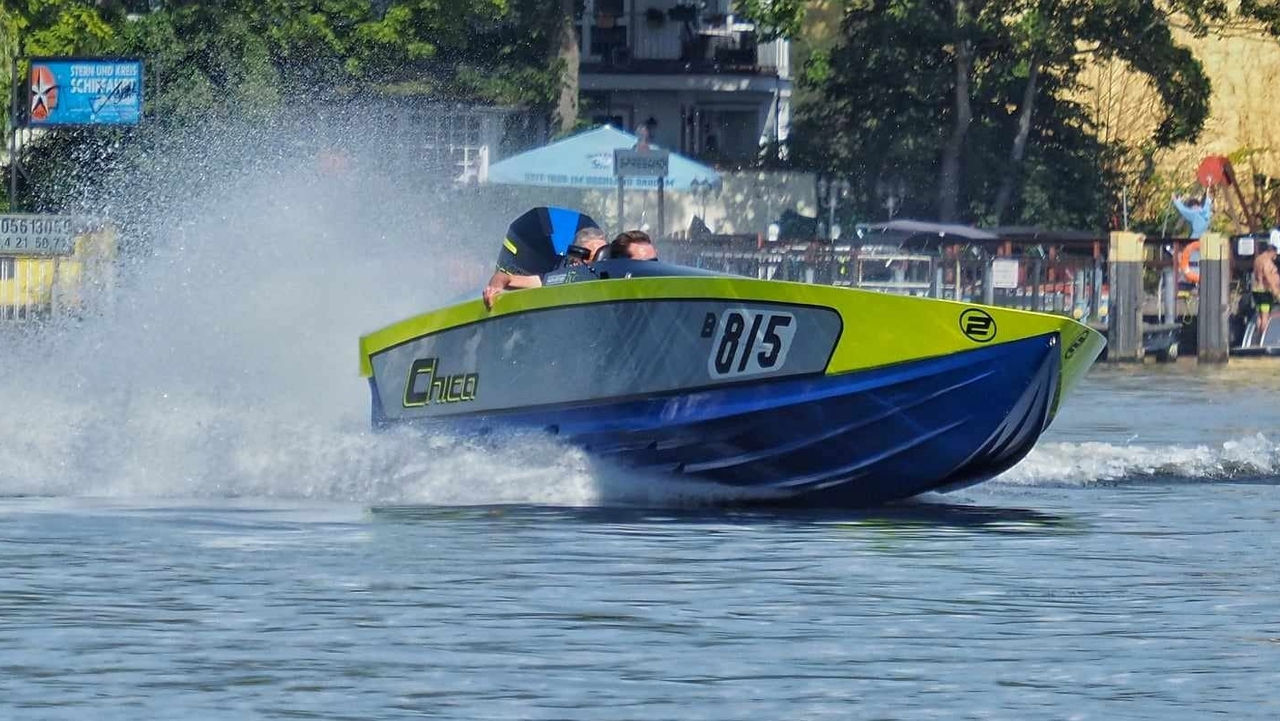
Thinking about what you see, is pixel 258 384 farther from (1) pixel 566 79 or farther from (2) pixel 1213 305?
(1) pixel 566 79

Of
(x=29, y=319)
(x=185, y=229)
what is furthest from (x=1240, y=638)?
(x=29, y=319)

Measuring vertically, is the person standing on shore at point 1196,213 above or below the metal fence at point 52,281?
above

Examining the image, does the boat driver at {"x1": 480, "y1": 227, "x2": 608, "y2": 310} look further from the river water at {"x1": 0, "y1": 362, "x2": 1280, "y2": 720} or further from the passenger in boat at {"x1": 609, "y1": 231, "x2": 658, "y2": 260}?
the river water at {"x1": 0, "y1": 362, "x2": 1280, "y2": 720}

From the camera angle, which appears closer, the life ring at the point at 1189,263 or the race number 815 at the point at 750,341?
the race number 815 at the point at 750,341

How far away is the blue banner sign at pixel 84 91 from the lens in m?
34.9

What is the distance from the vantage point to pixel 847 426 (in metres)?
13.4

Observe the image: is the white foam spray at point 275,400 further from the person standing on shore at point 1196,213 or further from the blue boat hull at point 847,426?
the person standing on shore at point 1196,213

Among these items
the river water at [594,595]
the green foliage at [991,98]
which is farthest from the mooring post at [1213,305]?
the river water at [594,595]

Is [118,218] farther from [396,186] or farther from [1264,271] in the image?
[1264,271]

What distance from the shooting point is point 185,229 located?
24719 millimetres

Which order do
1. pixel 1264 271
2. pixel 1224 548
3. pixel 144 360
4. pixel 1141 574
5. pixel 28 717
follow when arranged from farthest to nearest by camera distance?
pixel 1264 271, pixel 144 360, pixel 1224 548, pixel 1141 574, pixel 28 717

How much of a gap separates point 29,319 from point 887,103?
17.1 metres

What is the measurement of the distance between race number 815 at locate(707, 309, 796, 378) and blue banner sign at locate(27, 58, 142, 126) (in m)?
22.8

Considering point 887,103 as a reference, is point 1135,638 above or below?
below
